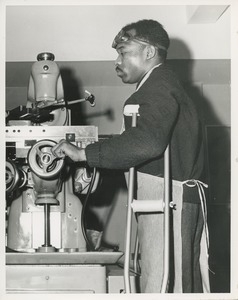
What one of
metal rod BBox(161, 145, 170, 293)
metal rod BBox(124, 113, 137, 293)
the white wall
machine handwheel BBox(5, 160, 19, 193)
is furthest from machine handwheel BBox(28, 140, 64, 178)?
the white wall

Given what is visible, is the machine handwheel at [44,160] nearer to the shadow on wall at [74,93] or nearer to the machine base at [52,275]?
the machine base at [52,275]

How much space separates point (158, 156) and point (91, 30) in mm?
1530

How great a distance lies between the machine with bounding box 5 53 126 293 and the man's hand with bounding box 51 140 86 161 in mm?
29

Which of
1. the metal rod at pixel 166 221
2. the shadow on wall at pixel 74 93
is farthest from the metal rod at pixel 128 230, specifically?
the shadow on wall at pixel 74 93

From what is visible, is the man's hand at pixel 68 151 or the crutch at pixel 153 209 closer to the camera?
the crutch at pixel 153 209

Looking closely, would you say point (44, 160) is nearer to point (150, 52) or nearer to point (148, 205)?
point (148, 205)

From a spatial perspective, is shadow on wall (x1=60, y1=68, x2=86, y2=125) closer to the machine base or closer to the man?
the man

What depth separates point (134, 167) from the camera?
1.71 m

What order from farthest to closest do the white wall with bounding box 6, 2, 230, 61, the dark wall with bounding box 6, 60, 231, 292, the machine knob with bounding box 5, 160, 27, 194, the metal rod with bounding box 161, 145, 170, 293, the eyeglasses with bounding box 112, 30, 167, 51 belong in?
the dark wall with bounding box 6, 60, 231, 292 → the white wall with bounding box 6, 2, 230, 61 → the eyeglasses with bounding box 112, 30, 167, 51 → the machine knob with bounding box 5, 160, 27, 194 → the metal rod with bounding box 161, 145, 170, 293

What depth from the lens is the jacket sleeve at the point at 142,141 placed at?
1663mm

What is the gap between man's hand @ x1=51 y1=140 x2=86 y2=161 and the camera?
171 centimetres

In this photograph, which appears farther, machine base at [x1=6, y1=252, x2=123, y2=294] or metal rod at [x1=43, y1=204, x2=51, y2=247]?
metal rod at [x1=43, y1=204, x2=51, y2=247]

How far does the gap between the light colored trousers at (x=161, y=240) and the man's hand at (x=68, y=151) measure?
20 cm

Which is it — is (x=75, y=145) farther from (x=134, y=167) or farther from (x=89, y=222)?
(x=89, y=222)
